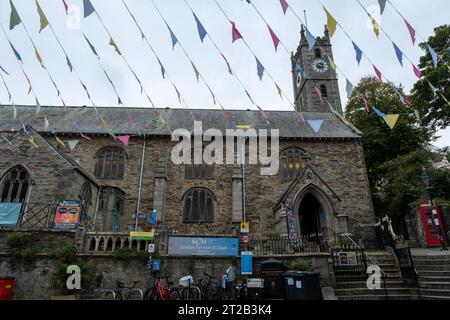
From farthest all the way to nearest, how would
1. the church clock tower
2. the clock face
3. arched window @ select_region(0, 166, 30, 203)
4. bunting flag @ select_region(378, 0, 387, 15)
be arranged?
1. the clock face
2. the church clock tower
3. arched window @ select_region(0, 166, 30, 203)
4. bunting flag @ select_region(378, 0, 387, 15)

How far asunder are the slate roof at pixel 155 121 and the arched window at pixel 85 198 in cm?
568

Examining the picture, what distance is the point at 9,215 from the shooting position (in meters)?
11.9

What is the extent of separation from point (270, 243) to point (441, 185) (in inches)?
556

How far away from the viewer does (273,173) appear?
19.2 metres

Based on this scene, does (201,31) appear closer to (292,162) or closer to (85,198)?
(85,198)

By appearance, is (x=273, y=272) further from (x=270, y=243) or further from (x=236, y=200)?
(x=236, y=200)

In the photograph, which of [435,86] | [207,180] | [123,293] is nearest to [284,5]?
[123,293]

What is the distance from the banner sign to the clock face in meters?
30.1

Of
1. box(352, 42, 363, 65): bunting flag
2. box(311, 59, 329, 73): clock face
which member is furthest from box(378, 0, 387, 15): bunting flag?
box(311, 59, 329, 73): clock face

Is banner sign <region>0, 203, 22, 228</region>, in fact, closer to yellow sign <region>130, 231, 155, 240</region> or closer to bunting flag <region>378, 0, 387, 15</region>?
yellow sign <region>130, 231, 155, 240</region>

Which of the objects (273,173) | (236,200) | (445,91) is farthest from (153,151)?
(445,91)

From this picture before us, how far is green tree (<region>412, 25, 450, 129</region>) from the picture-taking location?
19.8 meters

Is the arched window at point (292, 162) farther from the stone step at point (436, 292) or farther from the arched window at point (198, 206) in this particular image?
the stone step at point (436, 292)

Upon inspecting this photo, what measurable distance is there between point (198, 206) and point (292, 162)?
737 centimetres
